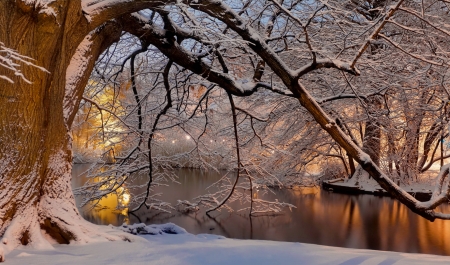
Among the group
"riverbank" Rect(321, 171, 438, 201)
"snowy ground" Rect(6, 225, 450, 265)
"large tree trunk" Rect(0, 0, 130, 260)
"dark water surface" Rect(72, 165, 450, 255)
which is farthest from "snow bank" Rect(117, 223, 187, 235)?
"riverbank" Rect(321, 171, 438, 201)

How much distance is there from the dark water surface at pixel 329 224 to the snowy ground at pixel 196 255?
2.22m

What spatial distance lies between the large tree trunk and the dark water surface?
3.05 meters

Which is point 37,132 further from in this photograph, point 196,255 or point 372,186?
point 372,186

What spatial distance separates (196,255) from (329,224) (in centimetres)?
413

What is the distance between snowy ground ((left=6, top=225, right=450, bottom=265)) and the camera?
230 cm

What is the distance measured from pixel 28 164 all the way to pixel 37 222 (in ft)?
1.35

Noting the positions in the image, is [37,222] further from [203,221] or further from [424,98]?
[424,98]

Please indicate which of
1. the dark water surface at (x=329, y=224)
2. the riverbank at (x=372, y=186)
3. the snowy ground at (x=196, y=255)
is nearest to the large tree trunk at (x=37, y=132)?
the snowy ground at (x=196, y=255)

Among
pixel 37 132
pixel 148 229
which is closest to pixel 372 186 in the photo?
pixel 148 229

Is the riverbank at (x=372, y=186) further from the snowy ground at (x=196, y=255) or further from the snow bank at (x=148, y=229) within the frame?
the snow bank at (x=148, y=229)

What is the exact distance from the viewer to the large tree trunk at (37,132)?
2379 millimetres

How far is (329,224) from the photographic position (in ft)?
20.3

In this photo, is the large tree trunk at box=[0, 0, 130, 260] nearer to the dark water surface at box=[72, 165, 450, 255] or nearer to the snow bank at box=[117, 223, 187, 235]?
the snow bank at box=[117, 223, 187, 235]

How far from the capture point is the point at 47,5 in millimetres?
2373
